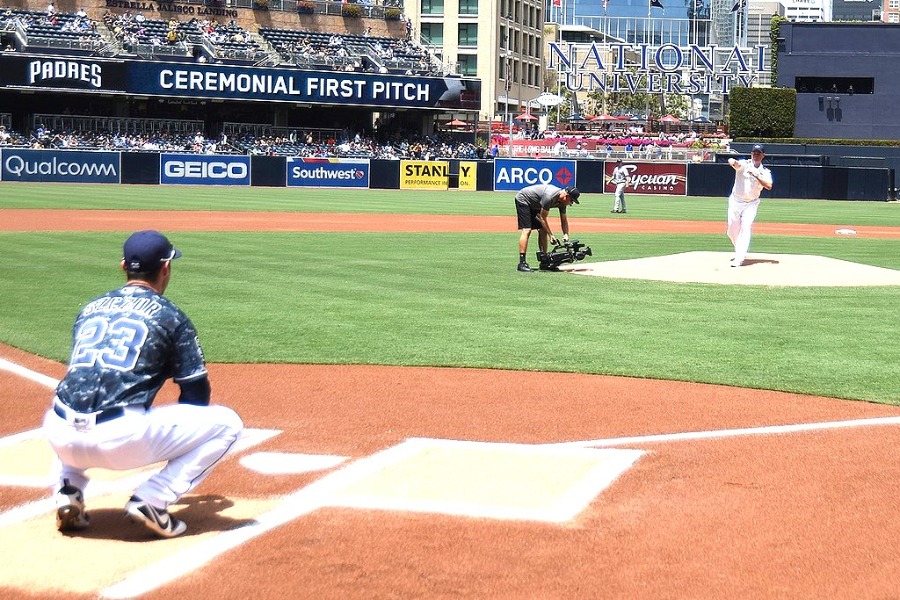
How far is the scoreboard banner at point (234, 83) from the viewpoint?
A: 52969mm

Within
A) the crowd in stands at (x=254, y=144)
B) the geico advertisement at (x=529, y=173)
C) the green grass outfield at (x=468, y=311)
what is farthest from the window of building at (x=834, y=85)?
the green grass outfield at (x=468, y=311)

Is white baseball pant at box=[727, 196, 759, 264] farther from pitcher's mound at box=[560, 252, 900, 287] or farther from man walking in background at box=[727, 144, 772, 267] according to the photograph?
pitcher's mound at box=[560, 252, 900, 287]

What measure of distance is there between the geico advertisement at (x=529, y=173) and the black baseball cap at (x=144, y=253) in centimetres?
4321

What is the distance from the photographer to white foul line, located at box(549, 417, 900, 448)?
6809mm

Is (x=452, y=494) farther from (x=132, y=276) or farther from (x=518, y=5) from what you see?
(x=518, y=5)

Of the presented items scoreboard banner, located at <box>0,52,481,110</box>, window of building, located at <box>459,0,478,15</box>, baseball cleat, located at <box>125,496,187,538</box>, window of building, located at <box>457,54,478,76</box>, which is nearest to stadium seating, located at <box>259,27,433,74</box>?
scoreboard banner, located at <box>0,52,481,110</box>

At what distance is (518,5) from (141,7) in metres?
45.7

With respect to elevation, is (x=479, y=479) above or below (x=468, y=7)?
below

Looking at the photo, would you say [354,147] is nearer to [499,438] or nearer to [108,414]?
[499,438]

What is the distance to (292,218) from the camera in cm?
2909

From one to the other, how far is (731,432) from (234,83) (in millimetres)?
53499

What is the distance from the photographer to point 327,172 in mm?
49312

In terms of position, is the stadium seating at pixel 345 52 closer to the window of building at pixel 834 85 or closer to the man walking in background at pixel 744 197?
the window of building at pixel 834 85

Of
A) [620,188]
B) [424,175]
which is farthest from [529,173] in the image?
[620,188]
